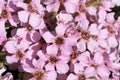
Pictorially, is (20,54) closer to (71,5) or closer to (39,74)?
(39,74)

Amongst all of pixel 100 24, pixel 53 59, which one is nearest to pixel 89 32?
pixel 100 24

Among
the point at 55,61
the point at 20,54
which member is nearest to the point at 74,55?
the point at 55,61

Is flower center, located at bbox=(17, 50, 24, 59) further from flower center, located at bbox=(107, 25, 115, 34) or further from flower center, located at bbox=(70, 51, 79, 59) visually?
flower center, located at bbox=(107, 25, 115, 34)

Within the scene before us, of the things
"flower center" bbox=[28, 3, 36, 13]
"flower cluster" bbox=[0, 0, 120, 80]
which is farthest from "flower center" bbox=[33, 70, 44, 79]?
"flower center" bbox=[28, 3, 36, 13]

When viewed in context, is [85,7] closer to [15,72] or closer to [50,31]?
[50,31]

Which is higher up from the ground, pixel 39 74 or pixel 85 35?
pixel 85 35

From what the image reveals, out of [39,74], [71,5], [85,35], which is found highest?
[71,5]

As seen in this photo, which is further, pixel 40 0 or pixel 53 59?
pixel 40 0

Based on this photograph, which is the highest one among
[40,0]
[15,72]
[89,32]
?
[40,0]
